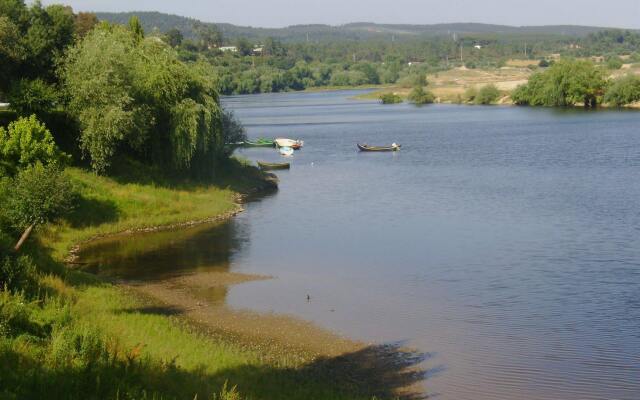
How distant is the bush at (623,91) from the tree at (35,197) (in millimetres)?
102556

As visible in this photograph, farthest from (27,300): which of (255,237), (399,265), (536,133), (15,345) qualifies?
(536,133)

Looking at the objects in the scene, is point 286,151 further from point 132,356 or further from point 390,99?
point 390,99

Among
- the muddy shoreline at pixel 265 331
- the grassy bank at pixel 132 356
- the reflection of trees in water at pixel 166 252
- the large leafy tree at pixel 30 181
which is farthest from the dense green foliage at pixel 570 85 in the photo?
the grassy bank at pixel 132 356

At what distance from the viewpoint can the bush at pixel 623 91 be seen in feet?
388

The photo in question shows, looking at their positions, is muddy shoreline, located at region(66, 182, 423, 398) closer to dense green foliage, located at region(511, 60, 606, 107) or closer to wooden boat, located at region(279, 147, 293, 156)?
wooden boat, located at region(279, 147, 293, 156)

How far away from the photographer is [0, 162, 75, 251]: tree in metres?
30.8

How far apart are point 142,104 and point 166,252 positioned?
11.6 meters

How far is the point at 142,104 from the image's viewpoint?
44562mm

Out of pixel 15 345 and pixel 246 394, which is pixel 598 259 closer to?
pixel 246 394

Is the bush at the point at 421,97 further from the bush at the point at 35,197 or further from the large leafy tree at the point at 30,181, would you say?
the bush at the point at 35,197

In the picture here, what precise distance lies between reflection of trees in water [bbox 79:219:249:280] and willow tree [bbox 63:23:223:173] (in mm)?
6368

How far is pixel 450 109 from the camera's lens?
140m

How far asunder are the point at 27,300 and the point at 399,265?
16.2m

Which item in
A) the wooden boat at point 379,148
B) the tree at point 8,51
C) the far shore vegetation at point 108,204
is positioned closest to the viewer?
the far shore vegetation at point 108,204
